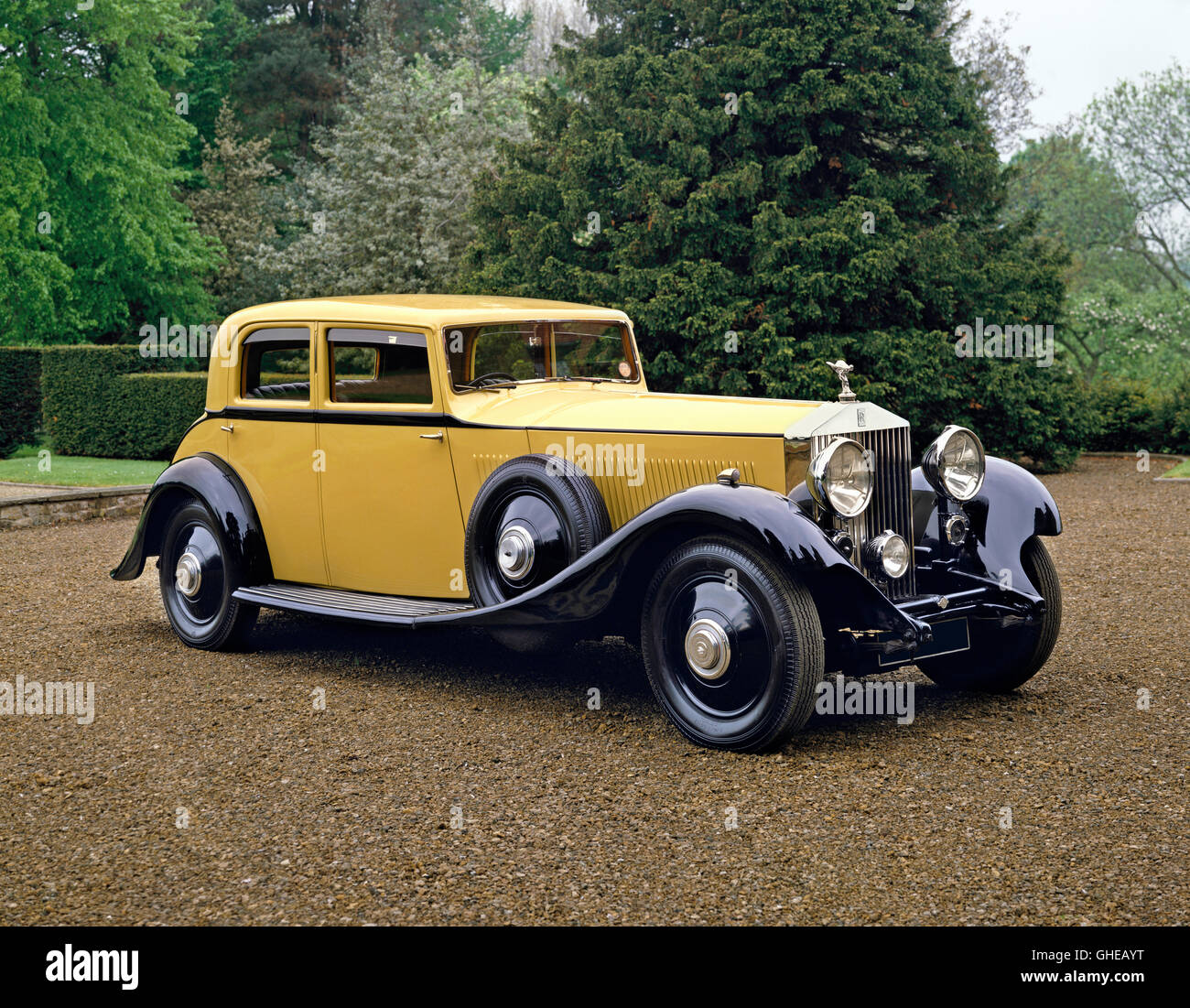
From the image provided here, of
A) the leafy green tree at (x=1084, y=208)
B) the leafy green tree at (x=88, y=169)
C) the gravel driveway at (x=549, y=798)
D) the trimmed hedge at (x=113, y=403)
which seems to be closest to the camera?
the gravel driveway at (x=549, y=798)

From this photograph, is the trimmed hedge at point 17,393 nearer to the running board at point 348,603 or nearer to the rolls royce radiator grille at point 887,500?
the running board at point 348,603

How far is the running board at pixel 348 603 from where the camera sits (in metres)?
5.71

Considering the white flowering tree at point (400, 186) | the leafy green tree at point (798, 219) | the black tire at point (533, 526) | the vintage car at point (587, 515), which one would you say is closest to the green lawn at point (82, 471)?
the leafy green tree at point (798, 219)

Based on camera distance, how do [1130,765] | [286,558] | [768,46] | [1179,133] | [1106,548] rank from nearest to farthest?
[1130,765] → [286,558] → [1106,548] → [768,46] → [1179,133]

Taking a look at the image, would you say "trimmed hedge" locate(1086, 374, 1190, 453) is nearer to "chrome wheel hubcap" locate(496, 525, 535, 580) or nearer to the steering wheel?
the steering wheel

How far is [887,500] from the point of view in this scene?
526cm

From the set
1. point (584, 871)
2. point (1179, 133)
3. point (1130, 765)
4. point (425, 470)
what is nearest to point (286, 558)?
point (425, 470)

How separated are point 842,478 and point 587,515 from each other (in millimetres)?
1148

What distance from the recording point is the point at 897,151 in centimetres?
1609

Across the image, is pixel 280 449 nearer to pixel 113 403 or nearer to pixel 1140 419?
pixel 113 403

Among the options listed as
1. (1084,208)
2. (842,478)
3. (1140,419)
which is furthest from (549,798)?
(1084,208)

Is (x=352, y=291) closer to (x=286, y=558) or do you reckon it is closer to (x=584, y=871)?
(x=286, y=558)

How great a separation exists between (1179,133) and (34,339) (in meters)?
27.6

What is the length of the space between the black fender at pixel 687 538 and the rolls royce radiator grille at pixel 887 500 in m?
0.36
